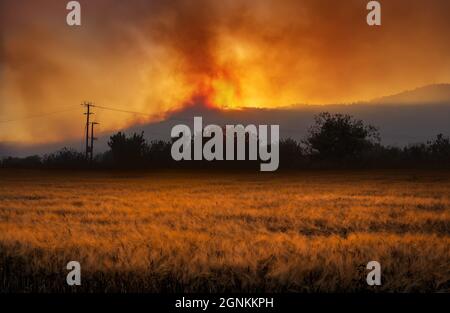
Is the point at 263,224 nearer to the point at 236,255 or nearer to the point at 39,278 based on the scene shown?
the point at 236,255

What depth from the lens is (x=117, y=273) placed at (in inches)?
316

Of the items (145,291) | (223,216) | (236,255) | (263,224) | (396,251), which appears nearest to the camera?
(145,291)

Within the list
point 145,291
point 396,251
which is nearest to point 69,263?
point 145,291

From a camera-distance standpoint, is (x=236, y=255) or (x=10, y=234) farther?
(x=10, y=234)

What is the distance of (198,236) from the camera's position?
1231 centimetres

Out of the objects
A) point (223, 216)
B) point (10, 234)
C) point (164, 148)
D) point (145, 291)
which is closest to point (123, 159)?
point (164, 148)

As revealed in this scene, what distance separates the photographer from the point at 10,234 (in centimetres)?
1227

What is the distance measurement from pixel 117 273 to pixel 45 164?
249 feet

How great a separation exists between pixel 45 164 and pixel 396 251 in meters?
75.3

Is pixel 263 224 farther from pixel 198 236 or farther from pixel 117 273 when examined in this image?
pixel 117 273

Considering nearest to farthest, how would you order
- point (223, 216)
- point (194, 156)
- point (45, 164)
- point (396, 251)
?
point (396, 251), point (223, 216), point (194, 156), point (45, 164)

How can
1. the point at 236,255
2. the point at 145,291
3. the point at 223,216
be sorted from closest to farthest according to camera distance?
1. the point at 145,291
2. the point at 236,255
3. the point at 223,216
